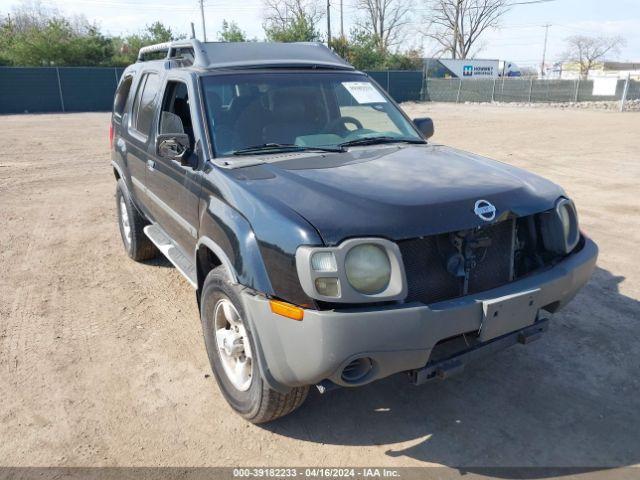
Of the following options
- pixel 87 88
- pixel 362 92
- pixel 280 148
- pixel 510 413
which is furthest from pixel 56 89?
pixel 510 413

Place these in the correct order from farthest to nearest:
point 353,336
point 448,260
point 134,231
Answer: point 134,231 < point 448,260 < point 353,336

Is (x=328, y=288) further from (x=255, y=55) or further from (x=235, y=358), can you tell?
(x=255, y=55)

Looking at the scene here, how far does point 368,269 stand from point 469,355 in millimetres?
808

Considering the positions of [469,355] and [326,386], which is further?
[469,355]

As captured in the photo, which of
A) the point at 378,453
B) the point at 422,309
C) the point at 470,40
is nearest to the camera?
the point at 422,309

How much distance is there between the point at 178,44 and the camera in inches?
179

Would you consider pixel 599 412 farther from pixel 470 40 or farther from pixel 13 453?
pixel 470 40

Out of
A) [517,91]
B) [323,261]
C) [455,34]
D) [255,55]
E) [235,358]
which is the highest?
[455,34]

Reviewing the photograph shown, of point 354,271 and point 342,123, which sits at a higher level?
point 342,123

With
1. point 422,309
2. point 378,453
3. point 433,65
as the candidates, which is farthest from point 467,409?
point 433,65

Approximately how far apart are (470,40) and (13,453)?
7106 cm

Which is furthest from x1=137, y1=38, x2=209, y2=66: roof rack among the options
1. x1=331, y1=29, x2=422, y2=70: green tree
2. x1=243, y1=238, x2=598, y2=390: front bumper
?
x1=331, y1=29, x2=422, y2=70: green tree

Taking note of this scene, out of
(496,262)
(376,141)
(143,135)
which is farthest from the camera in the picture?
(143,135)

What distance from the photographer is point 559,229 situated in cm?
309
